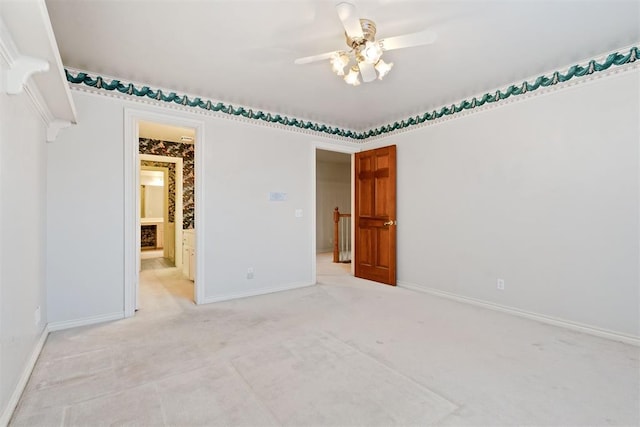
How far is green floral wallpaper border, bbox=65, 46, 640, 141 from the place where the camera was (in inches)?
105

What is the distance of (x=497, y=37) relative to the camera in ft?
7.72

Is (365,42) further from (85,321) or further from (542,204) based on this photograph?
(85,321)

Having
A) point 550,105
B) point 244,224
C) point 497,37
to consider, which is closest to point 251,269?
point 244,224

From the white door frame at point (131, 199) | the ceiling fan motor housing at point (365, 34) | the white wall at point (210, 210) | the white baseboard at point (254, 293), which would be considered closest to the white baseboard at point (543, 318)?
the white baseboard at point (254, 293)

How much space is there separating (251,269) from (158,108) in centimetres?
214

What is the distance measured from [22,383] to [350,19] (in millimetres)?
2898

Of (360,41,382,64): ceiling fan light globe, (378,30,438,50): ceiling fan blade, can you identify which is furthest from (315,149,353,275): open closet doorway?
(378,30,438,50): ceiling fan blade

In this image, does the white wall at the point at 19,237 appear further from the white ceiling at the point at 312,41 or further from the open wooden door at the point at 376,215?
the open wooden door at the point at 376,215

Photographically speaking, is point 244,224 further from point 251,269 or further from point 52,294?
point 52,294

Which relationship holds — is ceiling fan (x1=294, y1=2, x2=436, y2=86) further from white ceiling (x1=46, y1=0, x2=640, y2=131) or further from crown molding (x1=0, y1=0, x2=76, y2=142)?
crown molding (x1=0, y1=0, x2=76, y2=142)

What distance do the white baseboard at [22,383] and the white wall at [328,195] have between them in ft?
19.7

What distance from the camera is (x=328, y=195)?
26.9 ft

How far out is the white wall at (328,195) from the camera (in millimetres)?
8062

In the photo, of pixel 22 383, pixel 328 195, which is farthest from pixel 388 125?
pixel 22 383
